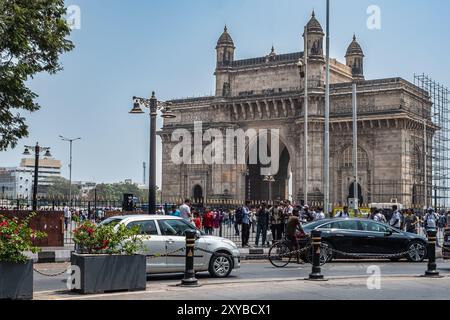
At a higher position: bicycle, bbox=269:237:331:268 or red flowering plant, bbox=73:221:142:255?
red flowering plant, bbox=73:221:142:255

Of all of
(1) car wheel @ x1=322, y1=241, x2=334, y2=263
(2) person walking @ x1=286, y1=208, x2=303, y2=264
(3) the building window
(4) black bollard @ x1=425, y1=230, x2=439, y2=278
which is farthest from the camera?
(3) the building window

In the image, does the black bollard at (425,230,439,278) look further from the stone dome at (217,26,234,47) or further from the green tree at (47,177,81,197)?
the green tree at (47,177,81,197)

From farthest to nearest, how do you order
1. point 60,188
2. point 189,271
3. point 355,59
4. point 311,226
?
point 60,188 → point 355,59 → point 311,226 → point 189,271

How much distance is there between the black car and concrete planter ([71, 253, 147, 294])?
783 centimetres

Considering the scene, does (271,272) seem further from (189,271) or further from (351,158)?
(351,158)

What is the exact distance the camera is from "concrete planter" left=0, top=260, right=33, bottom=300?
10.2 metres

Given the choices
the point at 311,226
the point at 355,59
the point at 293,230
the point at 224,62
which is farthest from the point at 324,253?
the point at 355,59

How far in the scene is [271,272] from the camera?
15.8 m

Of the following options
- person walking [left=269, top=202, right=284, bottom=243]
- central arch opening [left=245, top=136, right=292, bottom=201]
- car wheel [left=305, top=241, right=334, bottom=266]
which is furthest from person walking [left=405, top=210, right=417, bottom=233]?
central arch opening [left=245, top=136, right=292, bottom=201]

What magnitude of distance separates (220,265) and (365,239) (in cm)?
628

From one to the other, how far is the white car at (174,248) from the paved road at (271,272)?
0.28 m

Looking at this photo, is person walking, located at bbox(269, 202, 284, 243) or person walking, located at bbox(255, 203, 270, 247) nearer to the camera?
person walking, located at bbox(269, 202, 284, 243)

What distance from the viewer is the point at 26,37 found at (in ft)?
61.7
